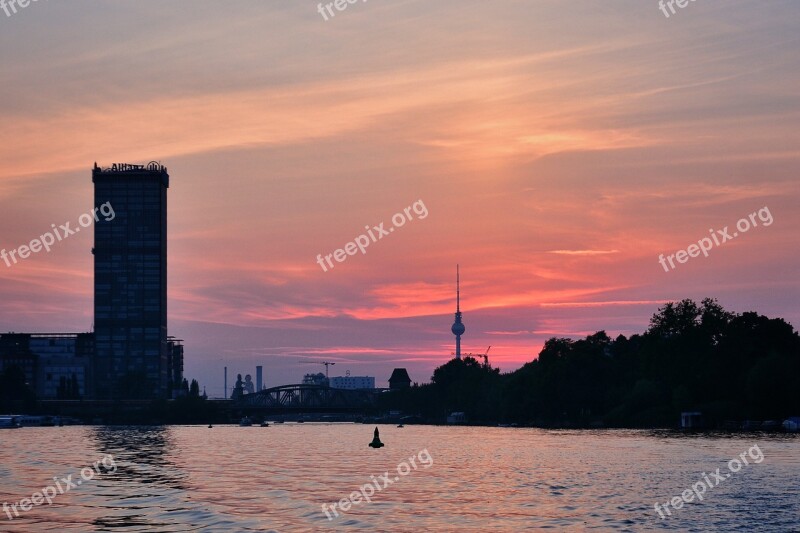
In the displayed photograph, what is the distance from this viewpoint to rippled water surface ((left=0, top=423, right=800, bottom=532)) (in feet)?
200

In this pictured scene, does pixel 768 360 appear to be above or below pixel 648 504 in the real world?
above

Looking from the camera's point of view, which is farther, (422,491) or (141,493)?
(422,491)

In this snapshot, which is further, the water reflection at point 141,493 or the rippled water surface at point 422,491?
the water reflection at point 141,493

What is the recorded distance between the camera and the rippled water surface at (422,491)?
2394 inches

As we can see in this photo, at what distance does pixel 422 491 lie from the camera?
7912 centimetres

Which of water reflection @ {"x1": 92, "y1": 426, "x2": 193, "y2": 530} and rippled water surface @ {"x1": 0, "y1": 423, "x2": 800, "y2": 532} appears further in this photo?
water reflection @ {"x1": 92, "y1": 426, "x2": 193, "y2": 530}

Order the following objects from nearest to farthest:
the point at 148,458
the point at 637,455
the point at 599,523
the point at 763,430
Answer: the point at 599,523, the point at 637,455, the point at 148,458, the point at 763,430

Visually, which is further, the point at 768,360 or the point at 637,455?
the point at 768,360

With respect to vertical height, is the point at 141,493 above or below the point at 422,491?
above

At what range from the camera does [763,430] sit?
184 m

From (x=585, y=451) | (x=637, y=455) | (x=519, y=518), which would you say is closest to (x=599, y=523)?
(x=519, y=518)

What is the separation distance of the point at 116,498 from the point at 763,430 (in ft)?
446

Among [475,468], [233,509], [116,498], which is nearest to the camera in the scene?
[233,509]

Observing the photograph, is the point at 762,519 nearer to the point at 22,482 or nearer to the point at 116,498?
the point at 116,498
